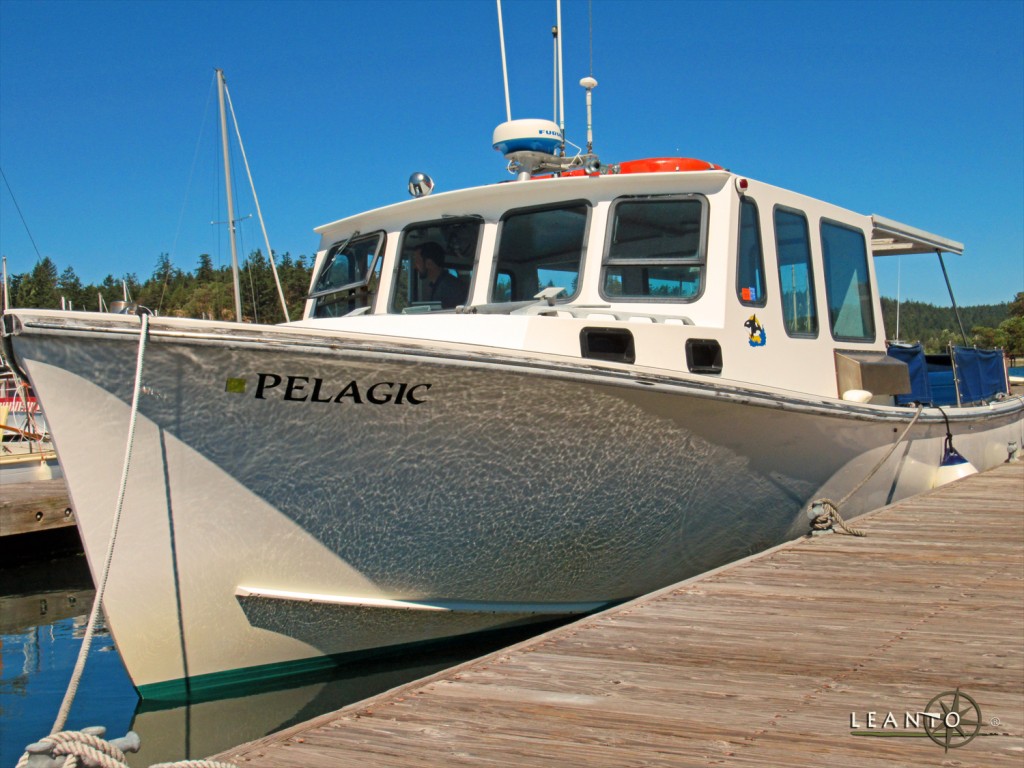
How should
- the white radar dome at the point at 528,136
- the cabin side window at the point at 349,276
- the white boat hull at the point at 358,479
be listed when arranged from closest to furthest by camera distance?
the white boat hull at the point at 358,479 → the cabin side window at the point at 349,276 → the white radar dome at the point at 528,136

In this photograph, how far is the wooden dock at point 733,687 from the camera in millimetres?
2633

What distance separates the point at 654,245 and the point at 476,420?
1.98 metres

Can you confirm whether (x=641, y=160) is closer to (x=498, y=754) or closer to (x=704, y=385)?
(x=704, y=385)

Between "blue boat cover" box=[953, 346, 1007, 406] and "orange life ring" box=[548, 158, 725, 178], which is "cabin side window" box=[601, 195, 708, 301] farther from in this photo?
"blue boat cover" box=[953, 346, 1007, 406]

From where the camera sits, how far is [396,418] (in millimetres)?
4512

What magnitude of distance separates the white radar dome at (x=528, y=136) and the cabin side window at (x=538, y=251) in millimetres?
1050

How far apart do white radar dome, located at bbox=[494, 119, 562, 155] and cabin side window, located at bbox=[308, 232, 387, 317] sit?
3.97ft

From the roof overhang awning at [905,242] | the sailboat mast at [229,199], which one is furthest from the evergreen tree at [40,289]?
the roof overhang awning at [905,242]

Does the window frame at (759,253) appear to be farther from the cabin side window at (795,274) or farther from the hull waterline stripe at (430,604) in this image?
the hull waterline stripe at (430,604)

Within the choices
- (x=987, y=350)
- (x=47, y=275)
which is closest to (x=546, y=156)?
(x=987, y=350)

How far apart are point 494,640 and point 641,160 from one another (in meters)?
3.25

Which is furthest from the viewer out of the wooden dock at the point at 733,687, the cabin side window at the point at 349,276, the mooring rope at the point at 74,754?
the cabin side window at the point at 349,276

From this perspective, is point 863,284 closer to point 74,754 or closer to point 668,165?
point 668,165

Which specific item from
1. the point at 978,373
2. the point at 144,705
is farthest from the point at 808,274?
the point at 144,705
